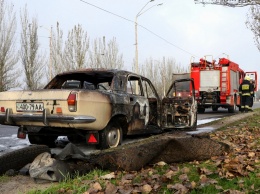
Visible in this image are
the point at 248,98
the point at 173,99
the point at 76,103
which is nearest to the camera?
the point at 76,103

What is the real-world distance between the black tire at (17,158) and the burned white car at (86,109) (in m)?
0.79

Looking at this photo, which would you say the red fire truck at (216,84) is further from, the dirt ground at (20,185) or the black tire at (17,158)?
the dirt ground at (20,185)

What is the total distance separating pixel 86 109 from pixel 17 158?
4.08 feet

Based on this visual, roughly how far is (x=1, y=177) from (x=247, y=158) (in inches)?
117

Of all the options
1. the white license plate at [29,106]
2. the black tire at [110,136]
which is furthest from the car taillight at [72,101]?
the black tire at [110,136]

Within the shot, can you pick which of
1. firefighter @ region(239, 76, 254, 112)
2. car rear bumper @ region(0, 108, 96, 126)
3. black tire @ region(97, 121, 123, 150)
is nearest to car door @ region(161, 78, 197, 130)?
black tire @ region(97, 121, 123, 150)

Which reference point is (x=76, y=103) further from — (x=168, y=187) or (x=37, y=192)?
(x=168, y=187)

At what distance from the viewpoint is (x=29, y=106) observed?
16.9ft

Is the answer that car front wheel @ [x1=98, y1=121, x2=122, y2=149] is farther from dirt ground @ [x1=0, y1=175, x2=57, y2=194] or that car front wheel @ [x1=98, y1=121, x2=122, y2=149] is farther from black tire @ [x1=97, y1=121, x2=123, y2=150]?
dirt ground @ [x1=0, y1=175, x2=57, y2=194]

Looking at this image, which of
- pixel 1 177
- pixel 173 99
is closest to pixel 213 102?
pixel 173 99

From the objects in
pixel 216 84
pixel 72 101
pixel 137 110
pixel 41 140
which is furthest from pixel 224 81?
pixel 72 101

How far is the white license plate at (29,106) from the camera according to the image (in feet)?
16.5

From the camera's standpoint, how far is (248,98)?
52.0 feet

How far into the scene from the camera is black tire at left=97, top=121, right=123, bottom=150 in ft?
17.4
